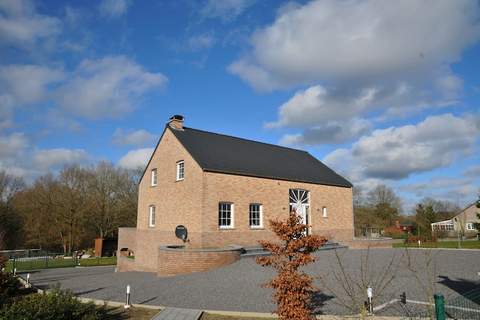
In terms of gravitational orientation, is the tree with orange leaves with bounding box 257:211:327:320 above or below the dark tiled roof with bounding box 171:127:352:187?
below

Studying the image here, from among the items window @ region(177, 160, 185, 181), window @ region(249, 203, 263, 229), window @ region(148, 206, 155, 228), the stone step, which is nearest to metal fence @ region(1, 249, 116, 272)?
window @ region(148, 206, 155, 228)

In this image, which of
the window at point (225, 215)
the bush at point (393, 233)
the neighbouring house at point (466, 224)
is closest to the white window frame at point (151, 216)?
the window at point (225, 215)

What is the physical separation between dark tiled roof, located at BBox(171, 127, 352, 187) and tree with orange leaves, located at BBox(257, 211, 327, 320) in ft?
42.0

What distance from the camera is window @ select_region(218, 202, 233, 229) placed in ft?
63.5

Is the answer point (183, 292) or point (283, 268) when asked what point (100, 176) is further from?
point (283, 268)

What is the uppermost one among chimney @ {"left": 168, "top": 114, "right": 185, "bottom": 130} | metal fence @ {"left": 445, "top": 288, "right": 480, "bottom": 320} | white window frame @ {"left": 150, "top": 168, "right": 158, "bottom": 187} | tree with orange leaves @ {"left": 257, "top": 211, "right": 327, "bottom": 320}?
chimney @ {"left": 168, "top": 114, "right": 185, "bottom": 130}

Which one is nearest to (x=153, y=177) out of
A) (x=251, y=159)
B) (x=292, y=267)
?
(x=251, y=159)

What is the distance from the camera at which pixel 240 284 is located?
11539mm

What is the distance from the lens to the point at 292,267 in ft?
20.5

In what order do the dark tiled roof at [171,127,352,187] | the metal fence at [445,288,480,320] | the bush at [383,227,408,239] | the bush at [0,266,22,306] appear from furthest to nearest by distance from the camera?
1. the bush at [383,227,408,239]
2. the dark tiled roof at [171,127,352,187]
3. the bush at [0,266,22,306]
4. the metal fence at [445,288,480,320]

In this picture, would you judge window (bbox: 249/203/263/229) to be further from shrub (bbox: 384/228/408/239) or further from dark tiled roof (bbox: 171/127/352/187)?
shrub (bbox: 384/228/408/239)

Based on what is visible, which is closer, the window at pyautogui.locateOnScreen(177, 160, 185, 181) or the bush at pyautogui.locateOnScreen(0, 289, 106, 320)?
the bush at pyautogui.locateOnScreen(0, 289, 106, 320)

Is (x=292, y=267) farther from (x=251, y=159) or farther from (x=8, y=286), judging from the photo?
(x=251, y=159)

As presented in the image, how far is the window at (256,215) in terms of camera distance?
20.8m
